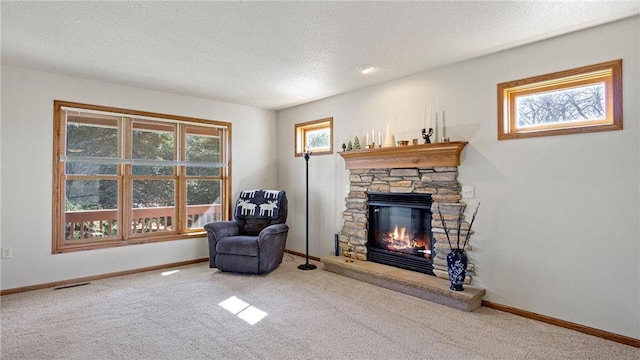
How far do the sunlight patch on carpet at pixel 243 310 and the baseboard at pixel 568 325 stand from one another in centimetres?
220

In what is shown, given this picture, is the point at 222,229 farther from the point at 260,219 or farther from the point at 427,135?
the point at 427,135

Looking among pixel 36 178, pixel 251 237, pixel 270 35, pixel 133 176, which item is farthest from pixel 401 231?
pixel 36 178

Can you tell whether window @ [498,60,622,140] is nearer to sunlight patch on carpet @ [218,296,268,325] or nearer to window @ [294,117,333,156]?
window @ [294,117,333,156]

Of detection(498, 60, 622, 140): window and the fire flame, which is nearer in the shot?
detection(498, 60, 622, 140): window

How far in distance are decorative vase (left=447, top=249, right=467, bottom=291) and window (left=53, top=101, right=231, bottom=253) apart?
3.51 m

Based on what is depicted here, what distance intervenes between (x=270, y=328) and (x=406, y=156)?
2.34 m

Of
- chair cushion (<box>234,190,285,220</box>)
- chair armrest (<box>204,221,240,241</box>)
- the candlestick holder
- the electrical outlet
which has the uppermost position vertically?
the candlestick holder

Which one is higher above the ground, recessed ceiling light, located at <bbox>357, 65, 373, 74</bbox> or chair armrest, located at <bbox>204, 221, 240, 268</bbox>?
recessed ceiling light, located at <bbox>357, 65, 373, 74</bbox>

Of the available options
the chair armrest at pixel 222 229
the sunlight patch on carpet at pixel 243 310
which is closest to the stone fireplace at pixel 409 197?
the chair armrest at pixel 222 229

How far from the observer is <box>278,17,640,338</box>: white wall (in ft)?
8.44

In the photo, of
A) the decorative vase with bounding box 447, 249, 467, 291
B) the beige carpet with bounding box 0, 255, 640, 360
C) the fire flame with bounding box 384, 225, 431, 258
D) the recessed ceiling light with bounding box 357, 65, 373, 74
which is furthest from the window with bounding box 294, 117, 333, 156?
the decorative vase with bounding box 447, 249, 467, 291

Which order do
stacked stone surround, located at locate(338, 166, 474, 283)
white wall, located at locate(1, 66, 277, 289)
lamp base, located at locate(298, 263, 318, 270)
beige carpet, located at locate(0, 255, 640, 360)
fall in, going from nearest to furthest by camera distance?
beige carpet, located at locate(0, 255, 640, 360), stacked stone surround, located at locate(338, 166, 474, 283), white wall, located at locate(1, 66, 277, 289), lamp base, located at locate(298, 263, 318, 270)

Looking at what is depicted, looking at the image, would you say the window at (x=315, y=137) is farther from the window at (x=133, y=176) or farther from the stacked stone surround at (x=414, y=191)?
the window at (x=133, y=176)

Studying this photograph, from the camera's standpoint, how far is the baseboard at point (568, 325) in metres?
2.54
